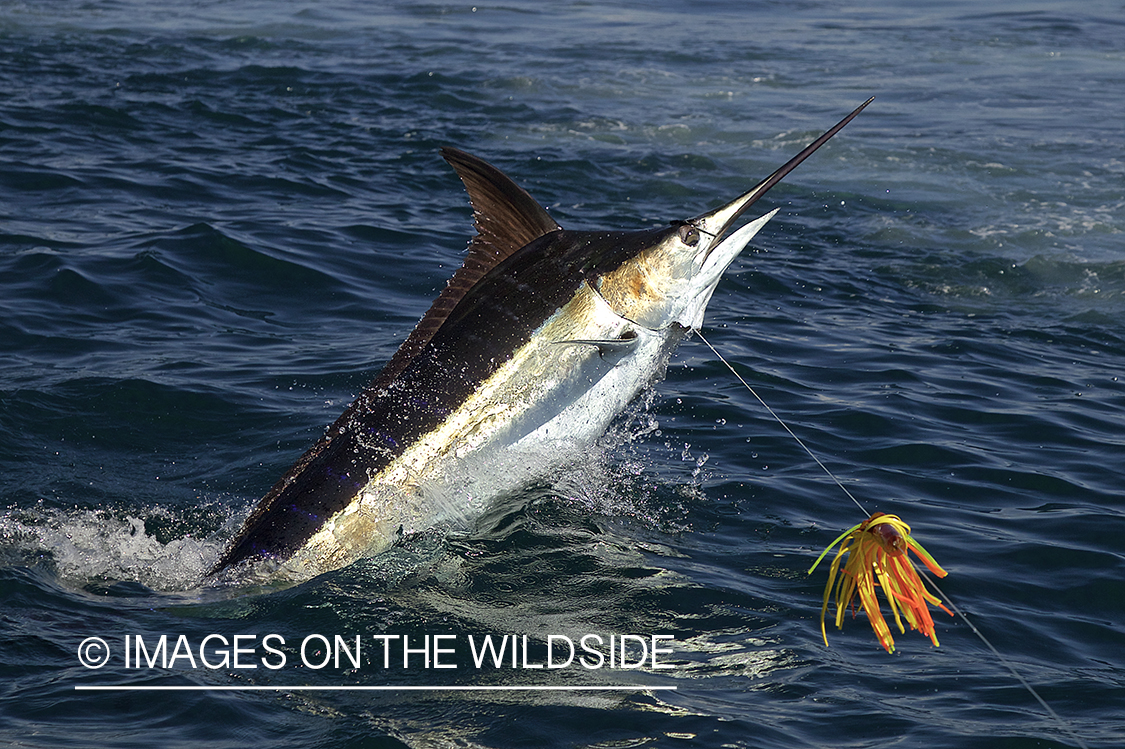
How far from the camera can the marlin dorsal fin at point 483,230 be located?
4734 millimetres

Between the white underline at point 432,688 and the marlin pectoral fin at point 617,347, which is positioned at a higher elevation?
the marlin pectoral fin at point 617,347

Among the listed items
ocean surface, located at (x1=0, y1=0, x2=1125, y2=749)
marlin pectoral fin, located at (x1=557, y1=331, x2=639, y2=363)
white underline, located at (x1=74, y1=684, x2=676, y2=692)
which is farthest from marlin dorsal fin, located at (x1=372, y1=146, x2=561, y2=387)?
white underline, located at (x1=74, y1=684, x2=676, y2=692)

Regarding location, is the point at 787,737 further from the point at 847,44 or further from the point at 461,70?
the point at 847,44

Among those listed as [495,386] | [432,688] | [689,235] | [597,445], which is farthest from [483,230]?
[432,688]

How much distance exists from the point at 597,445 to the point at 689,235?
1.53 metres

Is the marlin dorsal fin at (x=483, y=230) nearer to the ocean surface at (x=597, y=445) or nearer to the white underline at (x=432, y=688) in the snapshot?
the ocean surface at (x=597, y=445)

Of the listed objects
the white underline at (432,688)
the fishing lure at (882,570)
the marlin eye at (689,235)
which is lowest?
the white underline at (432,688)

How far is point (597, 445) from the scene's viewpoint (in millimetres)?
5848

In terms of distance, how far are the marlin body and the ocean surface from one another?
26 cm

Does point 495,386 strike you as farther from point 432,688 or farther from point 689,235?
point 432,688

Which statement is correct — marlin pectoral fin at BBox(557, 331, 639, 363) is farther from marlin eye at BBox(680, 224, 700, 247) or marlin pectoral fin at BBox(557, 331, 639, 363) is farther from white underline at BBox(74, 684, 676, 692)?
white underline at BBox(74, 684, 676, 692)

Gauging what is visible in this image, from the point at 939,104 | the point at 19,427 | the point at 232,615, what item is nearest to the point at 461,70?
the point at 939,104

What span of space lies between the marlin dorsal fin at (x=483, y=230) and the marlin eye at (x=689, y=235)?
53cm

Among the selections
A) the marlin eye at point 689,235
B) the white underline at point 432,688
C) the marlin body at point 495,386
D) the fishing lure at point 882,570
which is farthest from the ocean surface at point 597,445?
the marlin eye at point 689,235
